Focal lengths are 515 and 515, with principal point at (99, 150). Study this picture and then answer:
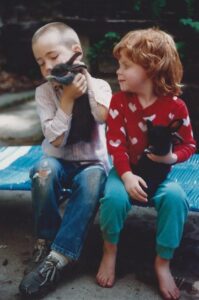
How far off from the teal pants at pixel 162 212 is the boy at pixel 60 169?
4.5 inches

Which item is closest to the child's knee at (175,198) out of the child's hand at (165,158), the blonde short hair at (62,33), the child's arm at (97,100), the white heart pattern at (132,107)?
the child's hand at (165,158)

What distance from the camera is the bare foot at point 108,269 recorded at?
2230mm

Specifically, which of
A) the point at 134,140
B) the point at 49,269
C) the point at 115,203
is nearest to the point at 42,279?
the point at 49,269

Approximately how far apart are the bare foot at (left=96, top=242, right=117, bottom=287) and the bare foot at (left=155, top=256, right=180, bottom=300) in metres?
0.19

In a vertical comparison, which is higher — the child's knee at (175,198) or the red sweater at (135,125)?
the red sweater at (135,125)

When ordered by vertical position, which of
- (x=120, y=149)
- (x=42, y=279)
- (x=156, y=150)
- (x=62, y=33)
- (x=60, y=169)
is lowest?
(x=42, y=279)

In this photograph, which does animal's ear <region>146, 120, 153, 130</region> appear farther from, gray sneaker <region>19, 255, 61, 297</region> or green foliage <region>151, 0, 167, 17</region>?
green foliage <region>151, 0, 167, 17</region>

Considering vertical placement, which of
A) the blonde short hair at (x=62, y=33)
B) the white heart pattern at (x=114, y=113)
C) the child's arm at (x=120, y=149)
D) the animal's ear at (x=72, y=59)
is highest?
the blonde short hair at (x=62, y=33)

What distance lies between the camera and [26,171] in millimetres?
2805

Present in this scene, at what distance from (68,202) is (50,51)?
0.68 metres

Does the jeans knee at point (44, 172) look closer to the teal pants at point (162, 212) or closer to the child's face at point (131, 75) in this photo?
the teal pants at point (162, 212)

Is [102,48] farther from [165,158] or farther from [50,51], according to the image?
[165,158]

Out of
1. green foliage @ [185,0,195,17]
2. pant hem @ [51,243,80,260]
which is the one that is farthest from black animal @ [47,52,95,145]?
green foliage @ [185,0,195,17]

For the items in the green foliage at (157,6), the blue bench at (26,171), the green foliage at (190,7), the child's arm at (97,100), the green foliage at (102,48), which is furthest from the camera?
the green foliage at (102,48)
